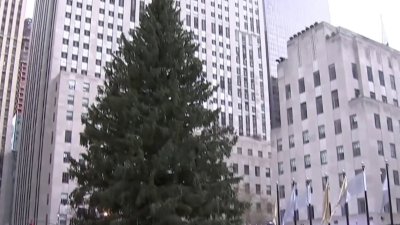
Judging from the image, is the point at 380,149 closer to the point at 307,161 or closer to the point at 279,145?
the point at 307,161

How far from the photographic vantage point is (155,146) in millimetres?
21016

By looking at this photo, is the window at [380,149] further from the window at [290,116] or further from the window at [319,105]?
the window at [290,116]

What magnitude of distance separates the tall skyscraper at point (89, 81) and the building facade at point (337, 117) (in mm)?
19141

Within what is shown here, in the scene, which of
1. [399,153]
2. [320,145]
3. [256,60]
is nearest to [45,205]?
[320,145]

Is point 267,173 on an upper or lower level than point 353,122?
upper

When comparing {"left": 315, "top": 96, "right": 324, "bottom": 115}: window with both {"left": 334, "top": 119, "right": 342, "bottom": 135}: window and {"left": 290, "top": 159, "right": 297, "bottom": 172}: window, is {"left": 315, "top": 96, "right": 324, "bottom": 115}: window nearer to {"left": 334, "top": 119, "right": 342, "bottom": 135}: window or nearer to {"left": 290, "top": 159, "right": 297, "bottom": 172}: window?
{"left": 334, "top": 119, "right": 342, "bottom": 135}: window

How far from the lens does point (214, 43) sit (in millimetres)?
142500

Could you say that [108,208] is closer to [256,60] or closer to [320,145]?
[320,145]

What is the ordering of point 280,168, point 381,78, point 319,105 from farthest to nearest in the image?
1. point 280,168
2. point 381,78
3. point 319,105

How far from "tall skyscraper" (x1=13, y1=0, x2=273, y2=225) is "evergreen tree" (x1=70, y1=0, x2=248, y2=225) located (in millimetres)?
54185

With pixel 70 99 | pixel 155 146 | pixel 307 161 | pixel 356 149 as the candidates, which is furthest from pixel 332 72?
pixel 70 99

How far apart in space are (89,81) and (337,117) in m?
61.0

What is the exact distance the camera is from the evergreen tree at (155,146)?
1991 centimetres

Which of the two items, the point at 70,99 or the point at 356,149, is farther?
the point at 70,99
